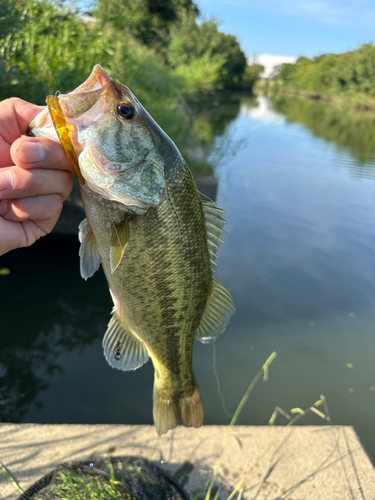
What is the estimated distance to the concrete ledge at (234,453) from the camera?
242 centimetres

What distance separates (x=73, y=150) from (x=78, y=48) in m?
6.99

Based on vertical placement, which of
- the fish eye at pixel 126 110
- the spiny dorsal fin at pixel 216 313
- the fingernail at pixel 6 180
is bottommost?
the spiny dorsal fin at pixel 216 313

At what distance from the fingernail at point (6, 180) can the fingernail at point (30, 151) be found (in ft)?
0.33

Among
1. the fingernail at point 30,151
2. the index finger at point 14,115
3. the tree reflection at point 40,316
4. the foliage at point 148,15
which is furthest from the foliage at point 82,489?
the foliage at point 148,15

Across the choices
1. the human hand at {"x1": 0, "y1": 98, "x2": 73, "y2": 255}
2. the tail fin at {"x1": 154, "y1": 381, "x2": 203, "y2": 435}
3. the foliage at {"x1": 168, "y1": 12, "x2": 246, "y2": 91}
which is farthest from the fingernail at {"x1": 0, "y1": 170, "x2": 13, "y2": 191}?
the foliage at {"x1": 168, "y1": 12, "x2": 246, "y2": 91}

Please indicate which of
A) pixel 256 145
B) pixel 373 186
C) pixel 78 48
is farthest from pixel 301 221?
pixel 256 145

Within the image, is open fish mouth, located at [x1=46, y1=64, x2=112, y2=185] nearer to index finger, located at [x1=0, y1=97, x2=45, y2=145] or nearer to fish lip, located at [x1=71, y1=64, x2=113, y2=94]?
fish lip, located at [x1=71, y1=64, x2=113, y2=94]

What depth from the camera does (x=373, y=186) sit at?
1234 cm

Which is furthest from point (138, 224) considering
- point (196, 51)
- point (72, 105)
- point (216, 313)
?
point (196, 51)

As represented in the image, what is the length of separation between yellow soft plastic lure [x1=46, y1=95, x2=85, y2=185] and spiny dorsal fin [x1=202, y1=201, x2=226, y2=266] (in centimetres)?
60

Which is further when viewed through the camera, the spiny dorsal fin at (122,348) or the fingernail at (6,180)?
the spiny dorsal fin at (122,348)

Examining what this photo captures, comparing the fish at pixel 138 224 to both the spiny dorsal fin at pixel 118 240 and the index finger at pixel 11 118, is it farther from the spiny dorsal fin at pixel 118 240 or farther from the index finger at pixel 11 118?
the index finger at pixel 11 118

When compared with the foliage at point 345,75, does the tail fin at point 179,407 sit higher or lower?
lower

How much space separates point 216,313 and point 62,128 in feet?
3.84
